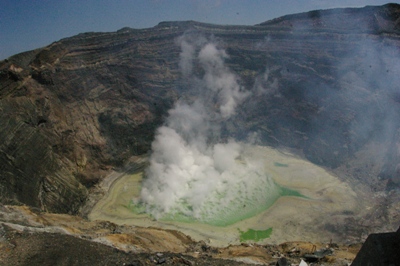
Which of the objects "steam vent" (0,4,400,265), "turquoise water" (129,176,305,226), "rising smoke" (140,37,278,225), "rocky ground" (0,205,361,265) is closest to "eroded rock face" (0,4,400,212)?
"steam vent" (0,4,400,265)

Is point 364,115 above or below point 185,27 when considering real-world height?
below

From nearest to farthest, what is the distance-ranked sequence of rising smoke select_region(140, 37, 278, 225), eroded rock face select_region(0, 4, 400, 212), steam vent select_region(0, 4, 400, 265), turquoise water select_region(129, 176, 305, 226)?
steam vent select_region(0, 4, 400, 265) → turquoise water select_region(129, 176, 305, 226) → rising smoke select_region(140, 37, 278, 225) → eroded rock face select_region(0, 4, 400, 212)

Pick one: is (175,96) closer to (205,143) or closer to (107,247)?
(205,143)

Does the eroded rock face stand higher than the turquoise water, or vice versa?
the eroded rock face

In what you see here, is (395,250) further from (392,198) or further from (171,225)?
(392,198)

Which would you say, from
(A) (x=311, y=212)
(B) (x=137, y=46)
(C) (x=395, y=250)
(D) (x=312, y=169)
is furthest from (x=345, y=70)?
(C) (x=395, y=250)

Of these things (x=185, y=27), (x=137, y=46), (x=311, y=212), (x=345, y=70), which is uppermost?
(x=185, y=27)

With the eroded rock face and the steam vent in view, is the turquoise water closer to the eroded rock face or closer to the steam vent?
the steam vent
